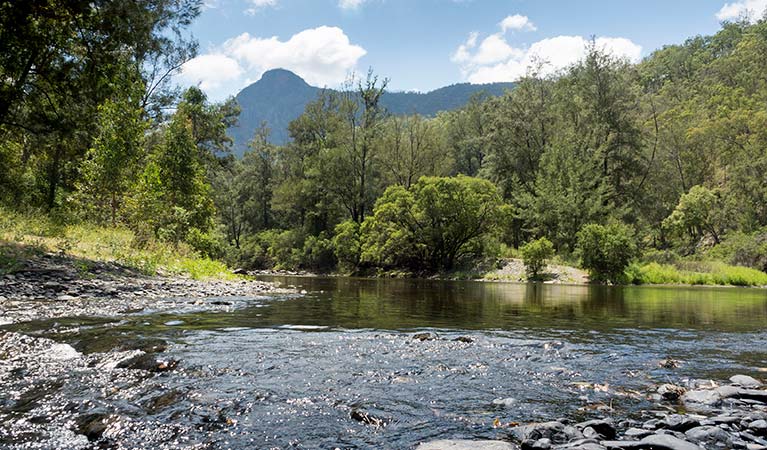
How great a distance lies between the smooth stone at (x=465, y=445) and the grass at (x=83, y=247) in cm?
1371

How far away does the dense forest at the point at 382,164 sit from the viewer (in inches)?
666

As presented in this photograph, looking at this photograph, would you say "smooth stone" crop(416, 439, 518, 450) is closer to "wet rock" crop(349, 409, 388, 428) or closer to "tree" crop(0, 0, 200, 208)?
"wet rock" crop(349, 409, 388, 428)

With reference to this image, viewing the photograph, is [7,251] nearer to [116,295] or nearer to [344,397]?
[116,295]

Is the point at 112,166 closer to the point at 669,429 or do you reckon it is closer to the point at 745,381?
the point at 669,429

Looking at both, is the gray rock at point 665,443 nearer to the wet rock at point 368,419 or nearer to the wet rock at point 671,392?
the wet rock at point 671,392

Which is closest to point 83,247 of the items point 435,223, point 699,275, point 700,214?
point 435,223

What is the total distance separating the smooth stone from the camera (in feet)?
12.9

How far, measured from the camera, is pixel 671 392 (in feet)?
18.6

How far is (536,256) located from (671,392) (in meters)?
35.1

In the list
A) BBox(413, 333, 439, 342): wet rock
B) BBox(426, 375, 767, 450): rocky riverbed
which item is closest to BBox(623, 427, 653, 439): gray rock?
BBox(426, 375, 767, 450): rocky riverbed

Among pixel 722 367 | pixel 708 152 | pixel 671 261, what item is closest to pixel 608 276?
pixel 671 261

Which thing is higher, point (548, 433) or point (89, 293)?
point (89, 293)

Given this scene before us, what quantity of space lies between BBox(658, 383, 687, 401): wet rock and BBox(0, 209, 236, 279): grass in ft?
49.8

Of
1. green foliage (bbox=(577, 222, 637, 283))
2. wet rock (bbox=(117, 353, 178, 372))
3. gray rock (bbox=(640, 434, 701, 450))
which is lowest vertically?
wet rock (bbox=(117, 353, 178, 372))
